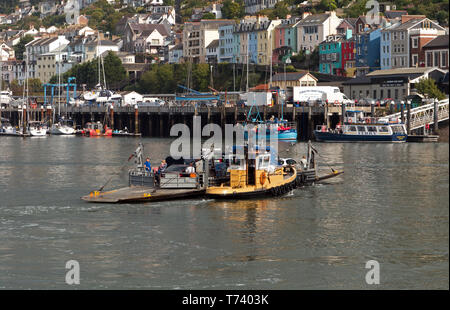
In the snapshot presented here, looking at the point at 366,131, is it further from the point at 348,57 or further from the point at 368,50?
the point at 348,57

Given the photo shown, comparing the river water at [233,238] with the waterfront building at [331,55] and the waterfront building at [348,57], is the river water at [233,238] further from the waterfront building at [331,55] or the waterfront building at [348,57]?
the waterfront building at [331,55]

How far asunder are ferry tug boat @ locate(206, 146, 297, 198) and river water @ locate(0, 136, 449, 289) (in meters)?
0.60

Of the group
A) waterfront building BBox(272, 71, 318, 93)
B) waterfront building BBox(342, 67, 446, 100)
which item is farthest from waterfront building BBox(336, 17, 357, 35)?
waterfront building BBox(342, 67, 446, 100)

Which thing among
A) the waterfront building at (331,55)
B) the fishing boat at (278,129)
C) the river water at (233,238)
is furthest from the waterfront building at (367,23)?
the river water at (233,238)

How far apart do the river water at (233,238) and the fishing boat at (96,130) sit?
73.1 m

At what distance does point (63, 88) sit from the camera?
198750 millimetres

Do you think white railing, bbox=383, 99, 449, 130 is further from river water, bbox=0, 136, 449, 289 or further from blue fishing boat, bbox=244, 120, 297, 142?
river water, bbox=0, 136, 449, 289

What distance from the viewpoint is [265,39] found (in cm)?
17975

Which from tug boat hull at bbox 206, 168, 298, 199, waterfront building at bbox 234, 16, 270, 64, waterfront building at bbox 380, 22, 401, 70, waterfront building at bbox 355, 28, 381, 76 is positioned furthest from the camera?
waterfront building at bbox 234, 16, 270, 64

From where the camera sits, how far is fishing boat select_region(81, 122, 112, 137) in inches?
5364

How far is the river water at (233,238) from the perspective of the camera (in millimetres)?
32656

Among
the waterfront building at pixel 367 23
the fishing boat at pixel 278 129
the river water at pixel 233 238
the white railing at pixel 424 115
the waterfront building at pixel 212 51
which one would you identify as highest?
the waterfront building at pixel 367 23

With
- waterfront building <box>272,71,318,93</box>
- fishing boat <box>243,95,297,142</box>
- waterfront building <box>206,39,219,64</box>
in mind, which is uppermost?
waterfront building <box>206,39,219,64</box>
